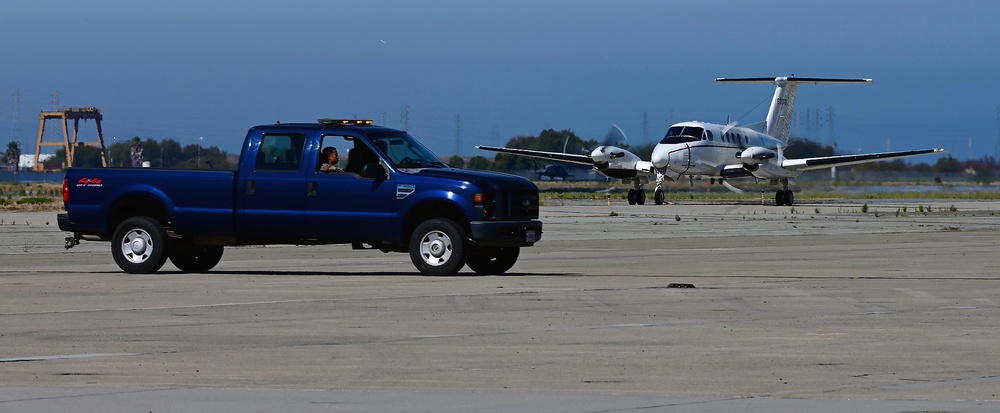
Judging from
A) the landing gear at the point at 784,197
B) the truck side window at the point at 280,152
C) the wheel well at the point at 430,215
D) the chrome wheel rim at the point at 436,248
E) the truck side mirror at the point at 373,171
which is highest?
the truck side window at the point at 280,152

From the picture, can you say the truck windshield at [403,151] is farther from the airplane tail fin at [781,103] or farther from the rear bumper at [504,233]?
the airplane tail fin at [781,103]

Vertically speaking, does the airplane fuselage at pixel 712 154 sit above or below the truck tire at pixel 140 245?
above

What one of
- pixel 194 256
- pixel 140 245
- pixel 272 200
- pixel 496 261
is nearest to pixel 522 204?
pixel 496 261

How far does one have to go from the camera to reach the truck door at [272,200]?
66.2ft

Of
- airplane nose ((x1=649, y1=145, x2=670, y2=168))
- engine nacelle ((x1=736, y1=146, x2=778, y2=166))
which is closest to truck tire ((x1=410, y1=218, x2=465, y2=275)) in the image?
airplane nose ((x1=649, y1=145, x2=670, y2=168))

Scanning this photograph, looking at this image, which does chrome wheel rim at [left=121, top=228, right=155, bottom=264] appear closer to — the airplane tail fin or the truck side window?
the truck side window

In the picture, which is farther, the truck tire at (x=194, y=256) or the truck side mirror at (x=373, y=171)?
the truck tire at (x=194, y=256)

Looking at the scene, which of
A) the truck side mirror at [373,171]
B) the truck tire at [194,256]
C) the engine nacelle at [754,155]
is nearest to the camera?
the truck side mirror at [373,171]

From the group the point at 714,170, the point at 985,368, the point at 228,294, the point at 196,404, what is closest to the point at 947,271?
the point at 228,294

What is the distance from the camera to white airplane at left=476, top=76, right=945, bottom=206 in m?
62.3

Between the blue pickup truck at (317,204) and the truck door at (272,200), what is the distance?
0.04 ft

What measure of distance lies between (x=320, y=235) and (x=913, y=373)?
1145 centimetres

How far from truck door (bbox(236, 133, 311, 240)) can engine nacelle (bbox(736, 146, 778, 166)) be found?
45.6 m

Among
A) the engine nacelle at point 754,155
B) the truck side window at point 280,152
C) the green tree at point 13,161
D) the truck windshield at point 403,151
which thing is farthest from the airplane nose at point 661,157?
the truck side window at point 280,152
